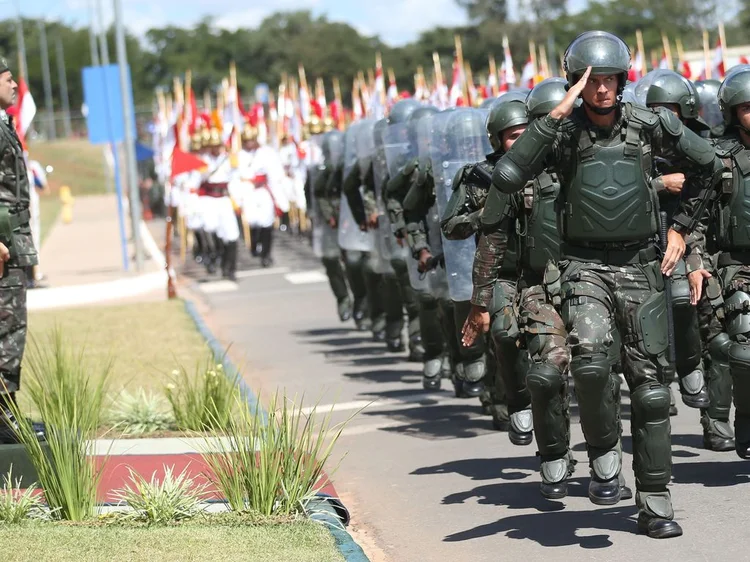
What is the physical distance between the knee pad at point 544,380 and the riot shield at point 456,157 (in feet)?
10.1

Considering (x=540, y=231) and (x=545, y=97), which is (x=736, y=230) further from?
(x=545, y=97)

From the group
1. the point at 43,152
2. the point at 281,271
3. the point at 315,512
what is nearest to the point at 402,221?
the point at 315,512

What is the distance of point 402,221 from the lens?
11188 mm

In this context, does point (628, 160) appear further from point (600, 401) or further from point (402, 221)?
point (402, 221)

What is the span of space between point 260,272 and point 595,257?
19.2 m

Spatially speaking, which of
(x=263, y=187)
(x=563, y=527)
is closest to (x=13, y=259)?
(x=563, y=527)

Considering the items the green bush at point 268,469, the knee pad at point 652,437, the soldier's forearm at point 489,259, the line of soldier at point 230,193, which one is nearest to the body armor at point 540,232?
the soldier's forearm at point 489,259

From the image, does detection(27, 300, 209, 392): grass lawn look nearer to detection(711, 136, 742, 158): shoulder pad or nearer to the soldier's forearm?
the soldier's forearm

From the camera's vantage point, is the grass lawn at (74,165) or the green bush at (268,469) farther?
the grass lawn at (74,165)

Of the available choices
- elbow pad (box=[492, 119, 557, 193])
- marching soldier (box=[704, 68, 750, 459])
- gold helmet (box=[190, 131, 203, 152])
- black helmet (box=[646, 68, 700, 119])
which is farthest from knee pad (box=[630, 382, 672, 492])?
gold helmet (box=[190, 131, 203, 152])

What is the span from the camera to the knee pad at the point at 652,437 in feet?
20.1

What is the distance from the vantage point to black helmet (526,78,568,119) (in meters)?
7.32

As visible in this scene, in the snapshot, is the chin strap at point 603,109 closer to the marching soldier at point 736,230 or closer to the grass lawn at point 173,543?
the marching soldier at point 736,230

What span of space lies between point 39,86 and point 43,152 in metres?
34.1
